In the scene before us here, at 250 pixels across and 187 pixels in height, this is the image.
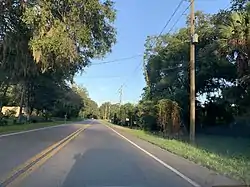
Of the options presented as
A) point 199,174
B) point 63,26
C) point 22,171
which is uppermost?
point 63,26

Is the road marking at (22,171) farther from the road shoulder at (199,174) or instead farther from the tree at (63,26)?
the tree at (63,26)

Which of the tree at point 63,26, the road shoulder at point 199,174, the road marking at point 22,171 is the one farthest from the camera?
the tree at point 63,26

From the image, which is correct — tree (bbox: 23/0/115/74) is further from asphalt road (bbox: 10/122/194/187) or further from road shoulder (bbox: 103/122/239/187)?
road shoulder (bbox: 103/122/239/187)

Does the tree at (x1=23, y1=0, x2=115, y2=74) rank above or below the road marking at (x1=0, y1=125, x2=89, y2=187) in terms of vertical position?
above

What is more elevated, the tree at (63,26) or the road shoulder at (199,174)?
the tree at (63,26)

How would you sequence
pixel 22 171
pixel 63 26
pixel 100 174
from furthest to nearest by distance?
pixel 63 26, pixel 22 171, pixel 100 174

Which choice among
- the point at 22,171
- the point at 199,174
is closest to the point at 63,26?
the point at 22,171

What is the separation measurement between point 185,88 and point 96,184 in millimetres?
33200

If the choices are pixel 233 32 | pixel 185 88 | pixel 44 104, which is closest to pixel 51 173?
pixel 233 32

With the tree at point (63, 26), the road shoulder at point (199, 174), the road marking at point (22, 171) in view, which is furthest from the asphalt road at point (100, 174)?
the tree at point (63, 26)

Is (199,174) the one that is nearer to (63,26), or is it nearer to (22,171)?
(22,171)

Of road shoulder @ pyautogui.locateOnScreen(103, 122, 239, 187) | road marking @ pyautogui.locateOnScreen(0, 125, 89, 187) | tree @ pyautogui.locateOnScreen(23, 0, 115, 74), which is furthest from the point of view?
tree @ pyautogui.locateOnScreen(23, 0, 115, 74)

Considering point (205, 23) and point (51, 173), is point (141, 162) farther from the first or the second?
point (205, 23)

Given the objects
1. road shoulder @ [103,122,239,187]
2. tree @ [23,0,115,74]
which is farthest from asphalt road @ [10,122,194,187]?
tree @ [23,0,115,74]
